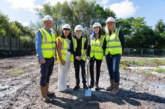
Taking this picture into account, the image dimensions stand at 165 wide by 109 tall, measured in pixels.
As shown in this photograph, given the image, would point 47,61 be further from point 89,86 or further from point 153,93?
point 153,93

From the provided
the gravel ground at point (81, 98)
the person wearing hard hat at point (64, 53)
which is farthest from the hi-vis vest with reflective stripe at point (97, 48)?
the gravel ground at point (81, 98)

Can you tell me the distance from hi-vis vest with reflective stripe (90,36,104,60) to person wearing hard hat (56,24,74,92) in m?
0.62

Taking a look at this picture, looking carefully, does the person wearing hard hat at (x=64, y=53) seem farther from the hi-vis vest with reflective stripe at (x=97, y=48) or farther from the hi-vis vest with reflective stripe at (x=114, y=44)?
the hi-vis vest with reflective stripe at (x=114, y=44)

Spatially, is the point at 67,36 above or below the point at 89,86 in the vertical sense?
above

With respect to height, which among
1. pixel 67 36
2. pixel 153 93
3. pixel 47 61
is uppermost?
pixel 67 36

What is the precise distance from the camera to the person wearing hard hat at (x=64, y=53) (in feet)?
25.5

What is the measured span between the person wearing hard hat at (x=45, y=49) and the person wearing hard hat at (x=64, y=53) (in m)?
0.55

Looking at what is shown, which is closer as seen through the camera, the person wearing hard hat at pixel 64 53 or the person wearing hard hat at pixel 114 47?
the person wearing hard hat at pixel 64 53

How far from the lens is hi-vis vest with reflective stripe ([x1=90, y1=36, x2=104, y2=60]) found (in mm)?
8227

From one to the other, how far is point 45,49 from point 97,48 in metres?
1.72

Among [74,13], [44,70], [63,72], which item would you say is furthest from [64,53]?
[74,13]

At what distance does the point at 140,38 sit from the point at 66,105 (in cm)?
5366

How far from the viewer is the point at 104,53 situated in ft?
27.4

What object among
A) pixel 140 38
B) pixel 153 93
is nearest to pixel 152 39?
pixel 140 38
